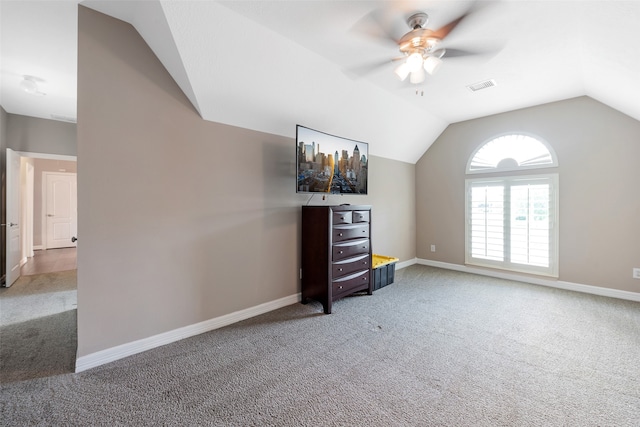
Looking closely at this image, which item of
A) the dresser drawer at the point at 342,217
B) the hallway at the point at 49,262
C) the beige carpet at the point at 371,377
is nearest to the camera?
the beige carpet at the point at 371,377

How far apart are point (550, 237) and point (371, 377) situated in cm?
369

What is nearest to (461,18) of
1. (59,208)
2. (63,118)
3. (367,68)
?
(367,68)

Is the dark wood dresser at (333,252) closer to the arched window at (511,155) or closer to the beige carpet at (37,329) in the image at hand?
the beige carpet at (37,329)

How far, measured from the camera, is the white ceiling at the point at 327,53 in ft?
6.41

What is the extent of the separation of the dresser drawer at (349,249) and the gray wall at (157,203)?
2.17 feet

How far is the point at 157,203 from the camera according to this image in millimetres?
2270

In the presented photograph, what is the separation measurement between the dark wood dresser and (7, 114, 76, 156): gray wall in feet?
14.3

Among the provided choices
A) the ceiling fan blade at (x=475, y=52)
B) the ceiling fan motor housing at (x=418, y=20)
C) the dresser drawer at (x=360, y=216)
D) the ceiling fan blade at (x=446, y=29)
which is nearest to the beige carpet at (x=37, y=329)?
the dresser drawer at (x=360, y=216)

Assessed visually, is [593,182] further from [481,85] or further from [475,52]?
[475,52]

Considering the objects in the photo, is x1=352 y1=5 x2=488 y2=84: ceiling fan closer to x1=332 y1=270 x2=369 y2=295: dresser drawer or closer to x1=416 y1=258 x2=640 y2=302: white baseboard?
x1=332 y1=270 x2=369 y2=295: dresser drawer

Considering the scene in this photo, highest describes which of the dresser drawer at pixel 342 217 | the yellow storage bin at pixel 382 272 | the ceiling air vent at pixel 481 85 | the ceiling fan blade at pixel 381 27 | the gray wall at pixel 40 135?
the ceiling air vent at pixel 481 85

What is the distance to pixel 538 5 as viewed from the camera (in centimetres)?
194

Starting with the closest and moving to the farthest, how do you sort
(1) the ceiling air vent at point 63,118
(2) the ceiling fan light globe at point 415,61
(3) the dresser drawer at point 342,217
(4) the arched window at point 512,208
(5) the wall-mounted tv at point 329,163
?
1. (2) the ceiling fan light globe at point 415,61
2. (5) the wall-mounted tv at point 329,163
3. (3) the dresser drawer at point 342,217
4. (4) the arched window at point 512,208
5. (1) the ceiling air vent at point 63,118

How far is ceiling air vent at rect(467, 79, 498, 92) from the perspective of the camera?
320cm
